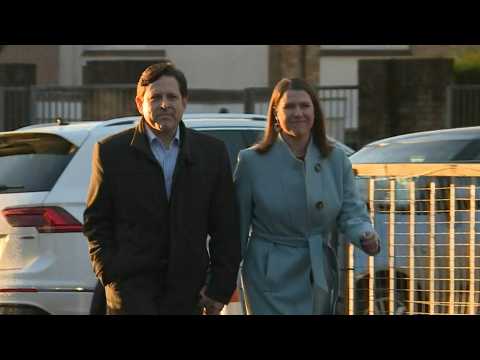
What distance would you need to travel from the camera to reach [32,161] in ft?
30.6

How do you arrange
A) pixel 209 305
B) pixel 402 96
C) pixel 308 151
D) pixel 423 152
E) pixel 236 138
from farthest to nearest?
pixel 402 96 → pixel 423 152 → pixel 236 138 → pixel 308 151 → pixel 209 305

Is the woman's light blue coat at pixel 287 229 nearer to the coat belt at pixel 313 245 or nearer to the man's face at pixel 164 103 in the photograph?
the coat belt at pixel 313 245

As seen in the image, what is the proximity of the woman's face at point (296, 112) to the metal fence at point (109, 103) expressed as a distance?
16304mm

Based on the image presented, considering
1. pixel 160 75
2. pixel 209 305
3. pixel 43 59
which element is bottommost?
pixel 209 305


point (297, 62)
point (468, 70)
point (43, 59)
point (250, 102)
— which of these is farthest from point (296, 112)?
point (43, 59)

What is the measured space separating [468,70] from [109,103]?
645 cm

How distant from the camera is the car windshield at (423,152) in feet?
32.6

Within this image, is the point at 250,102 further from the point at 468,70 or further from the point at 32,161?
the point at 32,161

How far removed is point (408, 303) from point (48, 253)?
267 centimetres

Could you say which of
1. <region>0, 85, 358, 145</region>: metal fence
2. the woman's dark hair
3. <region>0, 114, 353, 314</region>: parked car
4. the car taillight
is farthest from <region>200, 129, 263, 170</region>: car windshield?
<region>0, 85, 358, 145</region>: metal fence

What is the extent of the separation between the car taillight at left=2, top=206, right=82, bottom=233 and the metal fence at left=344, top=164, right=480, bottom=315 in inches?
93.9

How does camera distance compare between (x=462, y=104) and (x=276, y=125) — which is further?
(x=462, y=104)

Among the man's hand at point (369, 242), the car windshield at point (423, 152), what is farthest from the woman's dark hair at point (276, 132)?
the car windshield at point (423, 152)

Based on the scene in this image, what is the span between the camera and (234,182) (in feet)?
20.0
